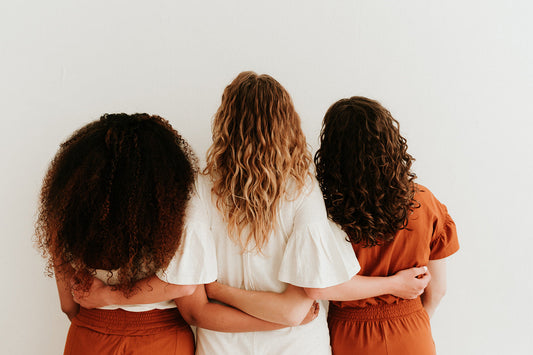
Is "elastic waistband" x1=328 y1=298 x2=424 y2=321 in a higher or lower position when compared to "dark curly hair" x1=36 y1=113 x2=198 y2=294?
lower

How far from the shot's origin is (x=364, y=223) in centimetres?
121

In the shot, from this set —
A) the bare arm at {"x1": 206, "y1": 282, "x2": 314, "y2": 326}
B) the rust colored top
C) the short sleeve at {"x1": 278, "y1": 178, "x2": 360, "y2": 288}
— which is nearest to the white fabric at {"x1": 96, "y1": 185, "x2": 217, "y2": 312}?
the bare arm at {"x1": 206, "y1": 282, "x2": 314, "y2": 326}

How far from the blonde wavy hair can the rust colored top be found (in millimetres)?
371

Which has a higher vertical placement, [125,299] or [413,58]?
[413,58]

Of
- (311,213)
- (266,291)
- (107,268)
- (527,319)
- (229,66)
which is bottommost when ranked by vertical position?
(527,319)

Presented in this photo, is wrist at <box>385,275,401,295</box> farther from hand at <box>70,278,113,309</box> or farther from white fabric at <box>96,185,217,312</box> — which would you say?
hand at <box>70,278,113,309</box>

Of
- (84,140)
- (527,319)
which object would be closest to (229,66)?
(84,140)

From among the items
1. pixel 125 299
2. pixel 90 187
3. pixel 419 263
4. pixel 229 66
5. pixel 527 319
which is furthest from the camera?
pixel 527 319

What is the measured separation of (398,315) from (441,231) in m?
0.34

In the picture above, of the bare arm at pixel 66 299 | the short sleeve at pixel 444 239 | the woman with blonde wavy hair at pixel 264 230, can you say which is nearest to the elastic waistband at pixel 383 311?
the woman with blonde wavy hair at pixel 264 230

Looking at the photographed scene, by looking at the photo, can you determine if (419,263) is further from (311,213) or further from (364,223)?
(311,213)

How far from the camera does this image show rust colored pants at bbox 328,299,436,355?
4.15 feet

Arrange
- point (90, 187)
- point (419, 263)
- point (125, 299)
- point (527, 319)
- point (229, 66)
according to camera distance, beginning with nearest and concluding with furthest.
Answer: point (90, 187) < point (125, 299) < point (419, 263) < point (229, 66) < point (527, 319)

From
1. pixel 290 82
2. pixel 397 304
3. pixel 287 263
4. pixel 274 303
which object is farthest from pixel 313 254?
pixel 290 82
